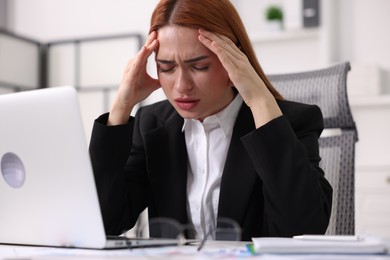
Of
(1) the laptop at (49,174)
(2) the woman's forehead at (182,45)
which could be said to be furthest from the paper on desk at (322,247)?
(2) the woman's forehead at (182,45)

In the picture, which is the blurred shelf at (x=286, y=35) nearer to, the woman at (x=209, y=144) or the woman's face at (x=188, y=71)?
the woman at (x=209, y=144)

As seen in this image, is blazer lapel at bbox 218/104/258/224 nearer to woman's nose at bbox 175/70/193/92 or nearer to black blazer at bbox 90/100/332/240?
black blazer at bbox 90/100/332/240

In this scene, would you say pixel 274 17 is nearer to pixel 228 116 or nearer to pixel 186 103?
pixel 228 116

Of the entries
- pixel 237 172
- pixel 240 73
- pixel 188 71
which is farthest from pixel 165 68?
pixel 237 172

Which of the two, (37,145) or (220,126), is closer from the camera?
(37,145)

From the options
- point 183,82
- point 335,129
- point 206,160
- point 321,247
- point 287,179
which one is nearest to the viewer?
point 321,247

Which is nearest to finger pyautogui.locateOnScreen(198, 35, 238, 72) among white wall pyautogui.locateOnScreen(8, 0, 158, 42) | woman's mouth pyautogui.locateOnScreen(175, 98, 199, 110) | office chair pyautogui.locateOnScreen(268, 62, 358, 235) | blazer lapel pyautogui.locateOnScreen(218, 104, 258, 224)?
woman's mouth pyautogui.locateOnScreen(175, 98, 199, 110)

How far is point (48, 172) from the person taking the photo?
88cm

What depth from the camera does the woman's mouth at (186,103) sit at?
1257 mm

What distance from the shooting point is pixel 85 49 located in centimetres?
424

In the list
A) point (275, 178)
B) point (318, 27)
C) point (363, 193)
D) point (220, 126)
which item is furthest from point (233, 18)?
point (318, 27)

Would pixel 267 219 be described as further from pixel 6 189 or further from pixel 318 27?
pixel 318 27

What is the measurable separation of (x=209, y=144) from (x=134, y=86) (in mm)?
226

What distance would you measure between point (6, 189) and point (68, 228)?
14cm
